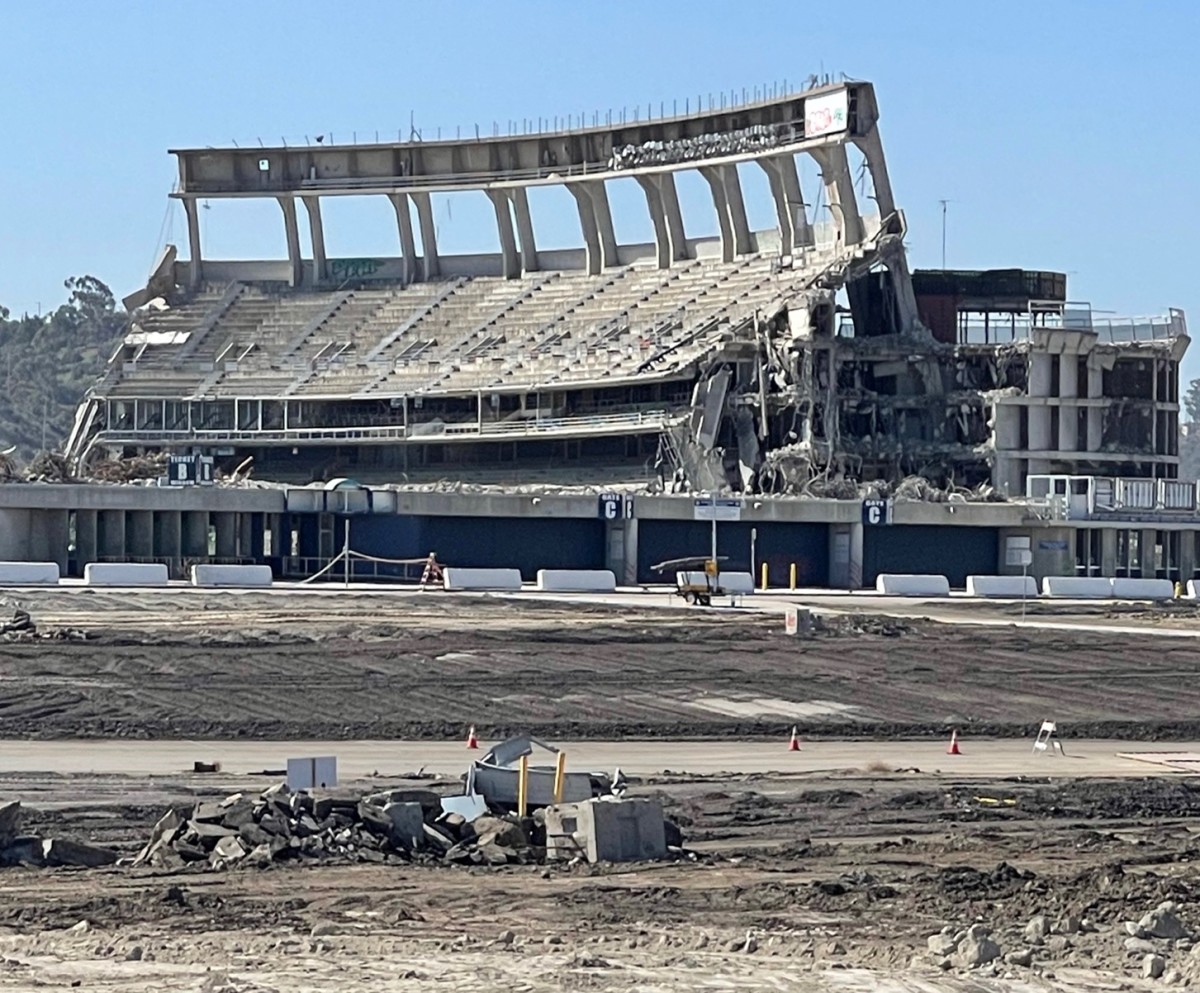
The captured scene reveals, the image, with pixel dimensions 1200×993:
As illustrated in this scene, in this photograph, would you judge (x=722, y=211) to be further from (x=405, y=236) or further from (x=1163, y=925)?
(x=1163, y=925)

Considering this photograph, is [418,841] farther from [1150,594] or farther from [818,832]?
[1150,594]

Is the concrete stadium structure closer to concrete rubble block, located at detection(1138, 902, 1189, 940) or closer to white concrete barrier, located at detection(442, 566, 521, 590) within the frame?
white concrete barrier, located at detection(442, 566, 521, 590)

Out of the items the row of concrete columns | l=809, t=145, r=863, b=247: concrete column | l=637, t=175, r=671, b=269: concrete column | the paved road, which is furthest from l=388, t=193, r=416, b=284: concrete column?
the paved road

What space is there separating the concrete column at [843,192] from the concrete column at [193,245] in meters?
37.3

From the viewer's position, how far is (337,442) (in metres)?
110

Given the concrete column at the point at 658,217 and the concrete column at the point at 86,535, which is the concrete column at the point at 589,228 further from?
the concrete column at the point at 86,535

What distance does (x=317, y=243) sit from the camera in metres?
127

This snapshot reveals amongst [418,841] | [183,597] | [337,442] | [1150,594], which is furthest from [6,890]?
[337,442]

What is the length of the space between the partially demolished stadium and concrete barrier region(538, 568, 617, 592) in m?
13.7

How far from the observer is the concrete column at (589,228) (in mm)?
118750

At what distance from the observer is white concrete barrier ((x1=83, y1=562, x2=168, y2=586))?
244 ft

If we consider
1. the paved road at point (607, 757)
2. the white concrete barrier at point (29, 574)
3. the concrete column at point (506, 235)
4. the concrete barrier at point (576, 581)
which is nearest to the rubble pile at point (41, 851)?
the paved road at point (607, 757)

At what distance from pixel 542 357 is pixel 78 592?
42035 mm

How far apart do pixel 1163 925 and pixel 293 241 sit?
11039 centimetres
